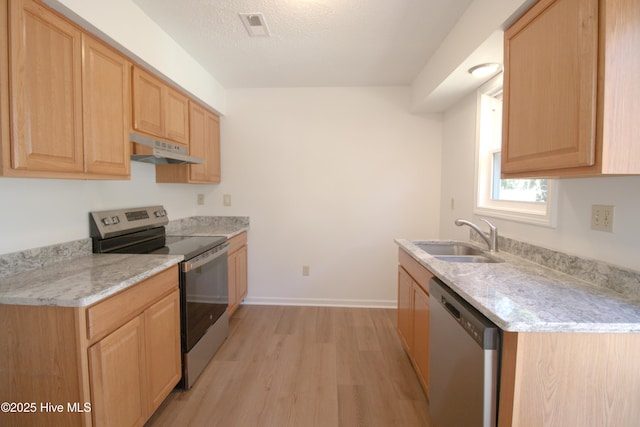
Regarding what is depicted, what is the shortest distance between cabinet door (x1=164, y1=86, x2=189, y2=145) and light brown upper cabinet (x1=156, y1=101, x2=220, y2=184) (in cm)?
8

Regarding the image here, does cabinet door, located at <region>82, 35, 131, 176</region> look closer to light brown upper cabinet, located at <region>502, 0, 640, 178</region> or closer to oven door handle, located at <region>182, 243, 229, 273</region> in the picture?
oven door handle, located at <region>182, 243, 229, 273</region>

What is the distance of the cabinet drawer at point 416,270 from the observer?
5.81 ft

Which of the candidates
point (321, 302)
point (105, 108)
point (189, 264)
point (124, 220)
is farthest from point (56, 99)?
point (321, 302)

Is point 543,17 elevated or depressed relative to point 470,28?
depressed

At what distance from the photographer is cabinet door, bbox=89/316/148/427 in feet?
4.04

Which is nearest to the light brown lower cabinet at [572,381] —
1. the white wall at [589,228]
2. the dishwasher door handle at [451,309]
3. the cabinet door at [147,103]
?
the dishwasher door handle at [451,309]

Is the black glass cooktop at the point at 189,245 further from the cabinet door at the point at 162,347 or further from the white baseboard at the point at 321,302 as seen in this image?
the white baseboard at the point at 321,302

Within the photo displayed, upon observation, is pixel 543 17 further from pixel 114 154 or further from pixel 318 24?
pixel 114 154

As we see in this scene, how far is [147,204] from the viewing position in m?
2.60

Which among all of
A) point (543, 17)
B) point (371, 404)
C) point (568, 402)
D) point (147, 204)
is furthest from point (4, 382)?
point (543, 17)

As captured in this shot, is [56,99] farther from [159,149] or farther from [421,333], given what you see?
[421,333]

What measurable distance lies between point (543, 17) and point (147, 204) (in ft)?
9.55

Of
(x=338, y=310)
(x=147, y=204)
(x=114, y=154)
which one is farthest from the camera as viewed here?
(x=338, y=310)

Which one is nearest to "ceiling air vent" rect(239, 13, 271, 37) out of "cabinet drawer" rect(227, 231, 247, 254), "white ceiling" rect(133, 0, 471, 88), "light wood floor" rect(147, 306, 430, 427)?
"white ceiling" rect(133, 0, 471, 88)
